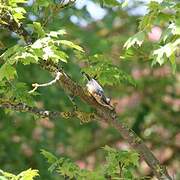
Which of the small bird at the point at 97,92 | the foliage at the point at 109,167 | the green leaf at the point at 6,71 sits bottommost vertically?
the foliage at the point at 109,167

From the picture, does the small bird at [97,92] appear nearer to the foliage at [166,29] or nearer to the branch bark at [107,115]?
the branch bark at [107,115]

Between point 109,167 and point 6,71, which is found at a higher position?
point 6,71

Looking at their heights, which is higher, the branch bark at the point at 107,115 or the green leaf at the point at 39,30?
the green leaf at the point at 39,30

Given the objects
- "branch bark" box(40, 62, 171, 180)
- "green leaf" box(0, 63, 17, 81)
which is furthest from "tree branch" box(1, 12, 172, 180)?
"green leaf" box(0, 63, 17, 81)

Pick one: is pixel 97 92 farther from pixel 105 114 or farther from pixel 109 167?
pixel 109 167

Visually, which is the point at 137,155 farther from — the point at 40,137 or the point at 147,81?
the point at 147,81

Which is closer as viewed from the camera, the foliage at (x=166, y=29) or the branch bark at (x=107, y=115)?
the foliage at (x=166, y=29)

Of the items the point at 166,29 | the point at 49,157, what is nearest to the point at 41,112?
the point at 49,157

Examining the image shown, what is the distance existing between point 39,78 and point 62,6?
1.31 m

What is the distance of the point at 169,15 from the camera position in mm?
1397

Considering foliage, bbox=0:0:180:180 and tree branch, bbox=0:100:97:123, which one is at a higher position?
foliage, bbox=0:0:180:180

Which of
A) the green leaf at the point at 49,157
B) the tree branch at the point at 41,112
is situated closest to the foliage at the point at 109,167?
the green leaf at the point at 49,157

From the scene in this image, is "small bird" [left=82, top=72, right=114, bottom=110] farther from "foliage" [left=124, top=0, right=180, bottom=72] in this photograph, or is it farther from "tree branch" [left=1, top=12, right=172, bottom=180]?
"foliage" [left=124, top=0, right=180, bottom=72]

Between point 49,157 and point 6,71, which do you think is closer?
point 6,71
